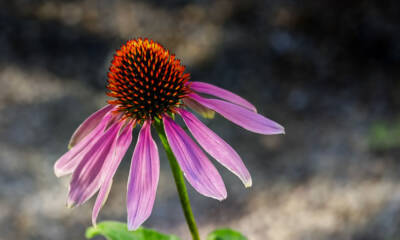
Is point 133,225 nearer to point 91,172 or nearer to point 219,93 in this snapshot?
point 91,172

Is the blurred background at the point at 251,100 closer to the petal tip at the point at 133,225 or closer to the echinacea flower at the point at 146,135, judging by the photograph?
the echinacea flower at the point at 146,135

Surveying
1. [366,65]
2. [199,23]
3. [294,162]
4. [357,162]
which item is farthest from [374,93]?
[199,23]

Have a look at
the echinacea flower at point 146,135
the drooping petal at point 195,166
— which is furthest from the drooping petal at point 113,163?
the drooping petal at point 195,166

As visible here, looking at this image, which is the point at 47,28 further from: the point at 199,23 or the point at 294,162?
the point at 294,162

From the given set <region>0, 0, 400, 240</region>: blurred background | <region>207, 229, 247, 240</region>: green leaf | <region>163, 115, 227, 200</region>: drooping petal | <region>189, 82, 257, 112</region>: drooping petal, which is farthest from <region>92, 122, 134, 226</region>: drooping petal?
<region>0, 0, 400, 240</region>: blurred background

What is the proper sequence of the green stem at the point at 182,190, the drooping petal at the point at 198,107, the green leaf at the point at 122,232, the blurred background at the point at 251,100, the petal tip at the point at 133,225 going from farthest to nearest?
1. the blurred background at the point at 251,100
2. the drooping petal at the point at 198,107
3. the green leaf at the point at 122,232
4. the green stem at the point at 182,190
5. the petal tip at the point at 133,225

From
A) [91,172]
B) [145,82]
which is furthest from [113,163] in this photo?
[145,82]
